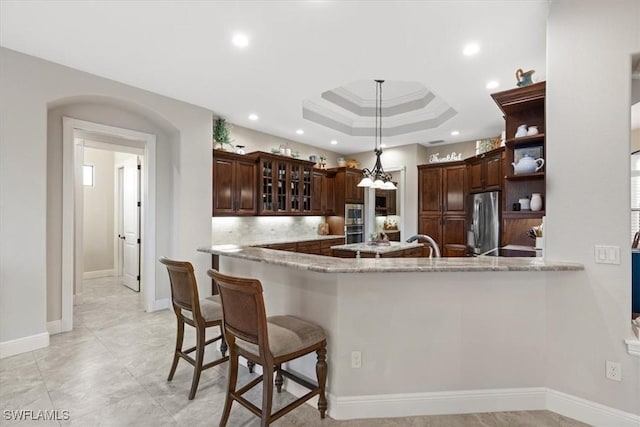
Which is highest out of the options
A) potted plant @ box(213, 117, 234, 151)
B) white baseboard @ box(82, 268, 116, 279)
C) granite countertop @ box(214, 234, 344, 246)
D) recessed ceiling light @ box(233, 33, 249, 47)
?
recessed ceiling light @ box(233, 33, 249, 47)

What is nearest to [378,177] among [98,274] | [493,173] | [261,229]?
[493,173]

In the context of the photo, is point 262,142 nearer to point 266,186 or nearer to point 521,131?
point 266,186

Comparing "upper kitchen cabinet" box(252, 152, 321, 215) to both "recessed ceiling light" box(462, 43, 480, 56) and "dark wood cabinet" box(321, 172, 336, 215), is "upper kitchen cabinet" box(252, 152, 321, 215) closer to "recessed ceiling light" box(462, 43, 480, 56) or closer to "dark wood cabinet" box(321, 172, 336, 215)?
"dark wood cabinet" box(321, 172, 336, 215)

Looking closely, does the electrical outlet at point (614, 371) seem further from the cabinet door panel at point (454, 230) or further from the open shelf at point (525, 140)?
the cabinet door panel at point (454, 230)

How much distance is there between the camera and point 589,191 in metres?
2.02

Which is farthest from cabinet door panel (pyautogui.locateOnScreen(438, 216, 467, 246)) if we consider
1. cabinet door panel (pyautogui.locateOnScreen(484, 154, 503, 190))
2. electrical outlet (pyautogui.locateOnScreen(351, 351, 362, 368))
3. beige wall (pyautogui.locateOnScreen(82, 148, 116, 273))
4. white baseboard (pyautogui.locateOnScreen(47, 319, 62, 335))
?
beige wall (pyautogui.locateOnScreen(82, 148, 116, 273))

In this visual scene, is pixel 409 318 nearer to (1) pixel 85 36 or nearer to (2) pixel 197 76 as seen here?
(2) pixel 197 76

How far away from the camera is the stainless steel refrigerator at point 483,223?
472cm

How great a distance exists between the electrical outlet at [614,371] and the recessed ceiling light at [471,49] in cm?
266

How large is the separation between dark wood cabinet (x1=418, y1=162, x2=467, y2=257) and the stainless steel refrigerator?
298mm

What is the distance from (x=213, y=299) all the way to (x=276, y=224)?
3.44 metres

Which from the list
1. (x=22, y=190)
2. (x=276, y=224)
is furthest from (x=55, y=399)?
(x=276, y=224)

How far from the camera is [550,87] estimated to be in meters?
Result: 2.18

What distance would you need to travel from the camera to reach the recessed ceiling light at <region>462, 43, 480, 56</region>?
2840 millimetres
